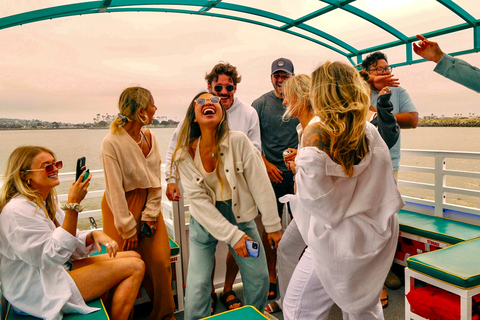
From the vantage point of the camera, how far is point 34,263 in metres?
1.71

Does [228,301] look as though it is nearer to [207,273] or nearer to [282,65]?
[207,273]

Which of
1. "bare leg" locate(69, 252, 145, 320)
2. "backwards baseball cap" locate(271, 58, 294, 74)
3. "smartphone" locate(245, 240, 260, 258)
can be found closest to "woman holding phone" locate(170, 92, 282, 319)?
"smartphone" locate(245, 240, 260, 258)

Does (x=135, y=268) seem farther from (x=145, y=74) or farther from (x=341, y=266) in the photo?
(x=145, y=74)

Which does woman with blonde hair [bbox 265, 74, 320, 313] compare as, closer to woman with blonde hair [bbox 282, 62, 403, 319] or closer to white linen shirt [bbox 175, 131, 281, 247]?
white linen shirt [bbox 175, 131, 281, 247]

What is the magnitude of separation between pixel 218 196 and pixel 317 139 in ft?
2.96

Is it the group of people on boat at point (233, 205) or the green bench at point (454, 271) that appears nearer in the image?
the group of people on boat at point (233, 205)

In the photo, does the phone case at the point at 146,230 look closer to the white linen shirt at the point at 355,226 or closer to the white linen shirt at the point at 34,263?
the white linen shirt at the point at 34,263

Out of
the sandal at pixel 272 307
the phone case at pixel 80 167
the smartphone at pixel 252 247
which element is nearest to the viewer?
the smartphone at pixel 252 247

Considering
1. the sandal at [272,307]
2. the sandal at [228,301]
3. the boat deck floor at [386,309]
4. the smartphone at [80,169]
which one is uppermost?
the smartphone at [80,169]

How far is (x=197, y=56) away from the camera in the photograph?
11.5 metres

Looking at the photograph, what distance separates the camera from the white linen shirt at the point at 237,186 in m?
1.98

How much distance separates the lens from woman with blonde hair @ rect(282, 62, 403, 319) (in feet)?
4.33

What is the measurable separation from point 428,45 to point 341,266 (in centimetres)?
132

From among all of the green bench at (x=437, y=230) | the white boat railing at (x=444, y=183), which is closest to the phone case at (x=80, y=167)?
the green bench at (x=437, y=230)
